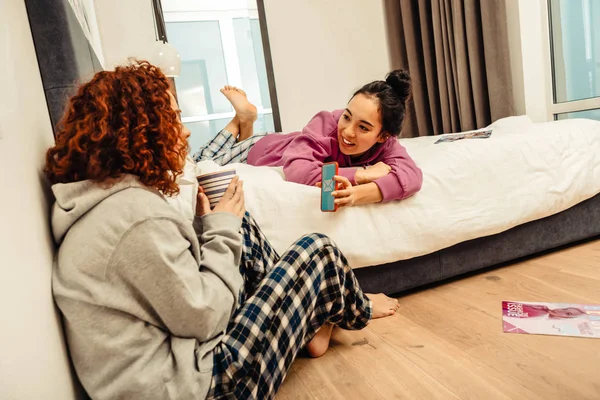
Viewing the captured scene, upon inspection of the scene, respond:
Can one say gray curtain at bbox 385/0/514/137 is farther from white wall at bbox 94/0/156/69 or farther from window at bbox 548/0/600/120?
white wall at bbox 94/0/156/69

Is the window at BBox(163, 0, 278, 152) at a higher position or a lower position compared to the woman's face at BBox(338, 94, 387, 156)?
higher

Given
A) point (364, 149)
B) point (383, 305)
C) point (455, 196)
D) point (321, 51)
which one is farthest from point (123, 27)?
point (383, 305)

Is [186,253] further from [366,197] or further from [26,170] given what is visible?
[366,197]

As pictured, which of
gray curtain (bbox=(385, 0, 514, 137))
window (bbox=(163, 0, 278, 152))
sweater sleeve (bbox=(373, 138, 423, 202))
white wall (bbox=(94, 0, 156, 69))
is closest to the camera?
sweater sleeve (bbox=(373, 138, 423, 202))

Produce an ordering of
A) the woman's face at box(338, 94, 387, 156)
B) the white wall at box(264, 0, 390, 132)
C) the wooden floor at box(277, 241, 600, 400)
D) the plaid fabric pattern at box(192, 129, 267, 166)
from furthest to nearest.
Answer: the white wall at box(264, 0, 390, 132), the plaid fabric pattern at box(192, 129, 267, 166), the woman's face at box(338, 94, 387, 156), the wooden floor at box(277, 241, 600, 400)

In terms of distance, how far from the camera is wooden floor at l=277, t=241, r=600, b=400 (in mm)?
990

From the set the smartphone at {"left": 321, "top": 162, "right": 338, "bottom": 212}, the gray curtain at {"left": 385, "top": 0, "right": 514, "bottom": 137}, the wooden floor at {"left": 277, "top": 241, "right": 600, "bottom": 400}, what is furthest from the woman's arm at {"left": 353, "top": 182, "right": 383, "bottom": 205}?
the gray curtain at {"left": 385, "top": 0, "right": 514, "bottom": 137}

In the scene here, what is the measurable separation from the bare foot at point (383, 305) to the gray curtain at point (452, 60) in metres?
1.81

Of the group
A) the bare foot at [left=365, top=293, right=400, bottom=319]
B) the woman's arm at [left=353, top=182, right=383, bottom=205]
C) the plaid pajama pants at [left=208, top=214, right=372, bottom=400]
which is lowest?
the bare foot at [left=365, top=293, right=400, bottom=319]

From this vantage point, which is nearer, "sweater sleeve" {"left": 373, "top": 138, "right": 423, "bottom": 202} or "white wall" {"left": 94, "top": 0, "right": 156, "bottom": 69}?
"sweater sleeve" {"left": 373, "top": 138, "right": 423, "bottom": 202}

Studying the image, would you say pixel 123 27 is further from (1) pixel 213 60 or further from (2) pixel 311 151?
(2) pixel 311 151

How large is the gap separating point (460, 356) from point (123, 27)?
10.1ft

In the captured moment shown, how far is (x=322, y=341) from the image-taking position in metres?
1.24

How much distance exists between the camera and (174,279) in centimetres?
75
